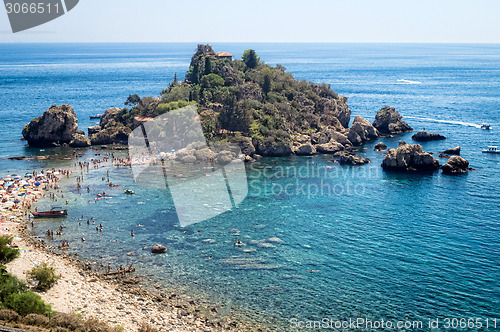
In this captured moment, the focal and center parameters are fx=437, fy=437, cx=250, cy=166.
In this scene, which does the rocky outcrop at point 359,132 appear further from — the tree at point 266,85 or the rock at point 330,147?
the tree at point 266,85

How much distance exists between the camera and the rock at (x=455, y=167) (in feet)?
281

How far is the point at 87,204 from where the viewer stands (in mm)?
69625

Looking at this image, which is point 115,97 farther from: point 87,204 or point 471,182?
point 471,182

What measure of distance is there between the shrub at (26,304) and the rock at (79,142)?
75.8 meters

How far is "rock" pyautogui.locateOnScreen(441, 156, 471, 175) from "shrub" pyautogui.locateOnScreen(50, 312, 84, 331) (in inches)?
2934

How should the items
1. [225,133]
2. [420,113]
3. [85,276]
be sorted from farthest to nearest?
[420,113]
[225,133]
[85,276]

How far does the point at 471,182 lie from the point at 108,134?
8312cm

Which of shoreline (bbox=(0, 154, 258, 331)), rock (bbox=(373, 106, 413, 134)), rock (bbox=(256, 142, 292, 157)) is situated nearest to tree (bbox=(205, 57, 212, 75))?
rock (bbox=(256, 142, 292, 157))

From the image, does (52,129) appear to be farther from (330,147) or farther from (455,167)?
(455,167)

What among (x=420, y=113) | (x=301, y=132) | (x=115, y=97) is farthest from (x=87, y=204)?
(x=115, y=97)

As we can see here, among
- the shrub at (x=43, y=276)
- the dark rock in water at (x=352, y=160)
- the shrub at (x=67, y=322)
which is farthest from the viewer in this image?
the dark rock in water at (x=352, y=160)

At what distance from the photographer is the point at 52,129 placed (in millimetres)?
106938

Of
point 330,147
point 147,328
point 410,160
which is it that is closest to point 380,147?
point 330,147

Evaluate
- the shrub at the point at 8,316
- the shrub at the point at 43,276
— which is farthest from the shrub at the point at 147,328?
the shrub at the point at 43,276
